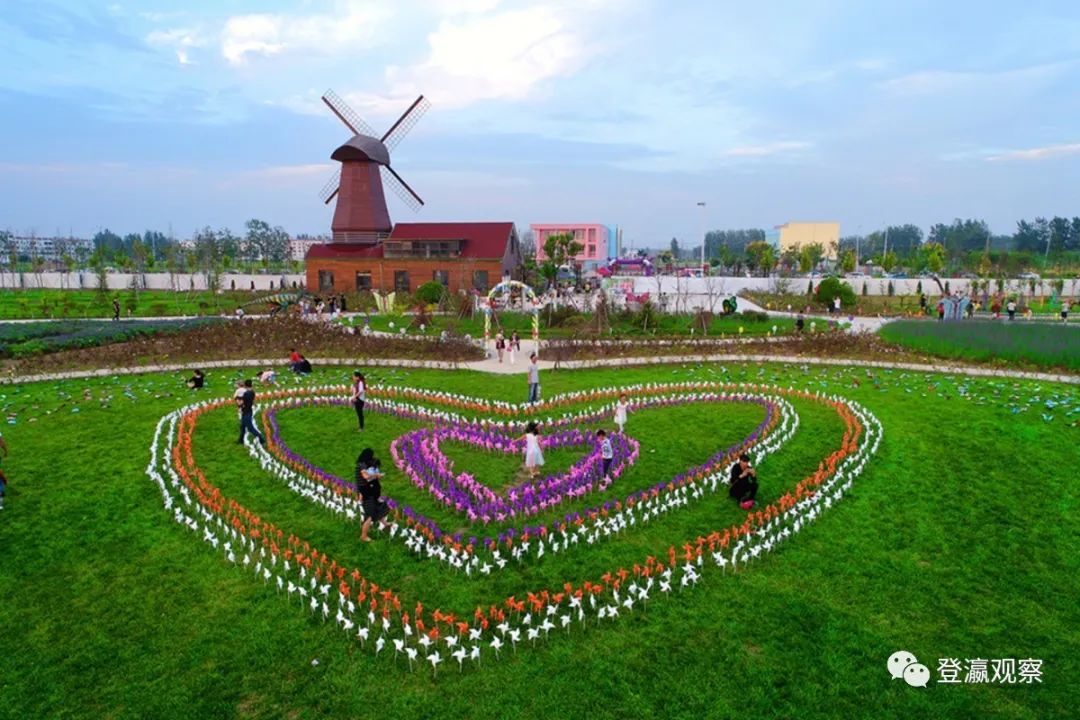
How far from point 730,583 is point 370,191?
147ft

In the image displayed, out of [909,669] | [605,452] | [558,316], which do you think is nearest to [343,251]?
[558,316]

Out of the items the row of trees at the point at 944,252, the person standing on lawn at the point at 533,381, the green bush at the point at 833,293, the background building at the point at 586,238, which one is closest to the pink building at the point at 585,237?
the background building at the point at 586,238

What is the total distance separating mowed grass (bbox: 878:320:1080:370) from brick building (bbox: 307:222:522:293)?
28.0 m

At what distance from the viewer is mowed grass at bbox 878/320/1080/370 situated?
72.4 ft

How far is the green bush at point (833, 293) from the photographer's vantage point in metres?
39.1

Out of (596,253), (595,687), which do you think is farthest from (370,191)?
(596,253)

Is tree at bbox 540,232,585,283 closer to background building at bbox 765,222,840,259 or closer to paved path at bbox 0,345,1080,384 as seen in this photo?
paved path at bbox 0,345,1080,384

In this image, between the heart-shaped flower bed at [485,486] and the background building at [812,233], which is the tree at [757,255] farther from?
the heart-shaped flower bed at [485,486]

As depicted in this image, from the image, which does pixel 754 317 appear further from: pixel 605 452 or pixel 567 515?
pixel 567 515

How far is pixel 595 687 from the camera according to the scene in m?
6.46

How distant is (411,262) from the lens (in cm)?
4684

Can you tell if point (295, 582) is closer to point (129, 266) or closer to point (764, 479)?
point (764, 479)

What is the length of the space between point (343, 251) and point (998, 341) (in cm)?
3978

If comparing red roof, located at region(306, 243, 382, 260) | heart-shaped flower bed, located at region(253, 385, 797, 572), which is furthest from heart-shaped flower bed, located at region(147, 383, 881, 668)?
red roof, located at region(306, 243, 382, 260)
